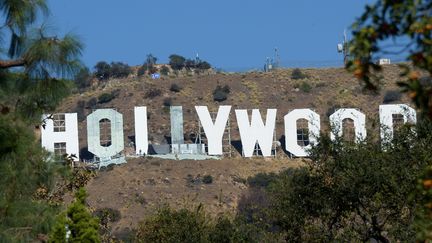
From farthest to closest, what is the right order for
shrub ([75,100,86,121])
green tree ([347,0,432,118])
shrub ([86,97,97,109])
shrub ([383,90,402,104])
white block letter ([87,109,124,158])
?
1. shrub ([86,97,97,109])
2. shrub ([75,100,86,121])
3. shrub ([383,90,402,104])
4. white block letter ([87,109,124,158])
5. green tree ([347,0,432,118])

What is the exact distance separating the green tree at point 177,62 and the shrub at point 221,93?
16999 mm

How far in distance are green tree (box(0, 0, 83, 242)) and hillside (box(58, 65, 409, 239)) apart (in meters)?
48.7

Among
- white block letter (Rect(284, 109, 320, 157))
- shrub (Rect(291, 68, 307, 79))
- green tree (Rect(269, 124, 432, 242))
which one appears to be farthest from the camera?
shrub (Rect(291, 68, 307, 79))

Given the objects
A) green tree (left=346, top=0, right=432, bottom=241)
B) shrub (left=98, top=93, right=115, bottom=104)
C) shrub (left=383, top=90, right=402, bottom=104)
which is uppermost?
shrub (left=98, top=93, right=115, bottom=104)

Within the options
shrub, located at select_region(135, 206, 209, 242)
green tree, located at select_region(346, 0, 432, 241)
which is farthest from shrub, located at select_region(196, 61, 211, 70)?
green tree, located at select_region(346, 0, 432, 241)

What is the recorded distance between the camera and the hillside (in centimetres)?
7044

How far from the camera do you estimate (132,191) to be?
71.4m

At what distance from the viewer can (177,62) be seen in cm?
11219

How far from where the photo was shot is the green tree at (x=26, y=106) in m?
11.4

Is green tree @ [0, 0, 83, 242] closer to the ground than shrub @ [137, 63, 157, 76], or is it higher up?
closer to the ground

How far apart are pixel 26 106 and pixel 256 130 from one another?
56.8m

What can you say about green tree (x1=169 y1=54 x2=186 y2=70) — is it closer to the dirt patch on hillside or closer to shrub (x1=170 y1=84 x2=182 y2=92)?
shrub (x1=170 y1=84 x2=182 y2=92)

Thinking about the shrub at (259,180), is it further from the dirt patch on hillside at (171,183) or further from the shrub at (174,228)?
the shrub at (174,228)

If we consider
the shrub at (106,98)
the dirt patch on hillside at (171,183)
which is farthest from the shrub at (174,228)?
the shrub at (106,98)
